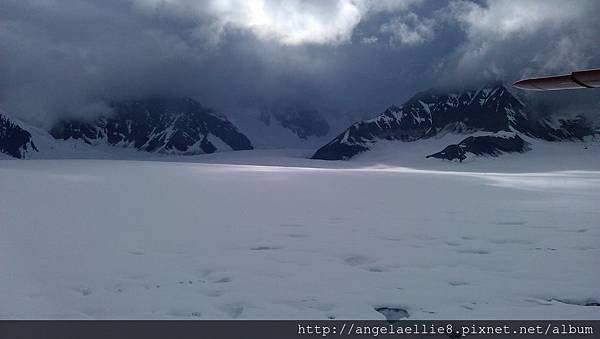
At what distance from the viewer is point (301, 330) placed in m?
4.83

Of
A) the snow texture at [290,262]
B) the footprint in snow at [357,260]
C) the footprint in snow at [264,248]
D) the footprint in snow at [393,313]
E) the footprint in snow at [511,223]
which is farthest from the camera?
the footprint in snow at [511,223]

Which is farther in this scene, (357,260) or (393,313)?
(357,260)

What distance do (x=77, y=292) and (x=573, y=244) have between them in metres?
8.41

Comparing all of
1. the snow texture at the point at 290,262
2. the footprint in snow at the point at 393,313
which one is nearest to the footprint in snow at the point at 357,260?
the snow texture at the point at 290,262

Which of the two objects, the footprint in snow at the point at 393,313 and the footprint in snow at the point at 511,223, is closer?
the footprint in snow at the point at 393,313

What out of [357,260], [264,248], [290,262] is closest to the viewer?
[290,262]

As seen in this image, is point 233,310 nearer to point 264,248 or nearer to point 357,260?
point 357,260

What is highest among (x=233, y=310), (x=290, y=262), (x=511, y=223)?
(x=511, y=223)

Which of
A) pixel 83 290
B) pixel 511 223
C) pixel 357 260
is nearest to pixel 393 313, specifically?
pixel 357 260

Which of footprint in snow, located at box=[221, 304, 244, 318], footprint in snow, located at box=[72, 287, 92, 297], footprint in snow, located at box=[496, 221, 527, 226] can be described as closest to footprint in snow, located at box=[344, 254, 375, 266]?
footprint in snow, located at box=[221, 304, 244, 318]

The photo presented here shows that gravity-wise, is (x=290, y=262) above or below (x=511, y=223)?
below

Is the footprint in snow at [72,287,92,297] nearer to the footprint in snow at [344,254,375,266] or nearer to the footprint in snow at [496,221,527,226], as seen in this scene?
the footprint in snow at [344,254,375,266]

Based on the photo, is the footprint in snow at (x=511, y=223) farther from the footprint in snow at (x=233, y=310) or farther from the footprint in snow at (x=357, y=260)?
the footprint in snow at (x=233, y=310)

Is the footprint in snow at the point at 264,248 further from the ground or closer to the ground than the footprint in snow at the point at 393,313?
further from the ground
